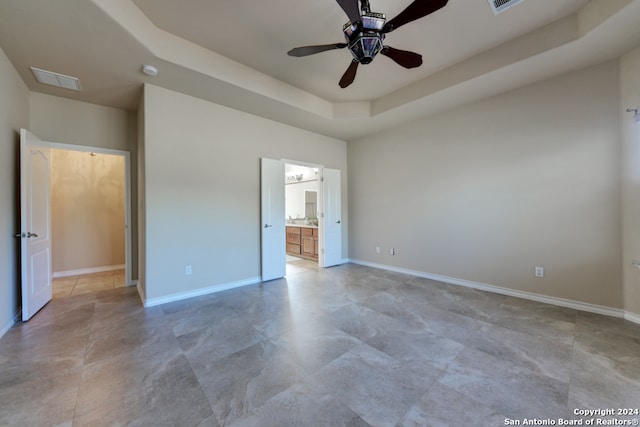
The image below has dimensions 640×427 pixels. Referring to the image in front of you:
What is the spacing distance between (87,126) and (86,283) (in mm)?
2537

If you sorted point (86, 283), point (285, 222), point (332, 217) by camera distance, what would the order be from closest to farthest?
point (86, 283), point (285, 222), point (332, 217)

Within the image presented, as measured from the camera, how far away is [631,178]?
2576mm

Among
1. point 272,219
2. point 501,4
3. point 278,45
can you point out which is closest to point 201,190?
point 272,219

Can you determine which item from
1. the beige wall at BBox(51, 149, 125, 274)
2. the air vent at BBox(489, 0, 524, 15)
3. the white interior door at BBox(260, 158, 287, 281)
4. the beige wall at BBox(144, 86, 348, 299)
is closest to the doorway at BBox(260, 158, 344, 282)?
the white interior door at BBox(260, 158, 287, 281)

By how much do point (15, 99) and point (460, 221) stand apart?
588 cm

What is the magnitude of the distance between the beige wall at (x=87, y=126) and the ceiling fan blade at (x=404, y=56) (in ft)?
13.0

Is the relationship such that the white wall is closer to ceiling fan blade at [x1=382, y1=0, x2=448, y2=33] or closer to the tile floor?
the tile floor

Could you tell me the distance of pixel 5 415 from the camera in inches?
56.8

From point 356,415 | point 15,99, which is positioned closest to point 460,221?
point 356,415

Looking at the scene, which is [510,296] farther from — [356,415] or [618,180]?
[356,415]

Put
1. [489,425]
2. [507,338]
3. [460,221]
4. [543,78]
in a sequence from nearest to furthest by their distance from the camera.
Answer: [489,425] < [507,338] < [543,78] < [460,221]

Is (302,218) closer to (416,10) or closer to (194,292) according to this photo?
(194,292)

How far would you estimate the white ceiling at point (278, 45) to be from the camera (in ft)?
7.20

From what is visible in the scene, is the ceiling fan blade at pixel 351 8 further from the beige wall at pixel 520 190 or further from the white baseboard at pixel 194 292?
the white baseboard at pixel 194 292
